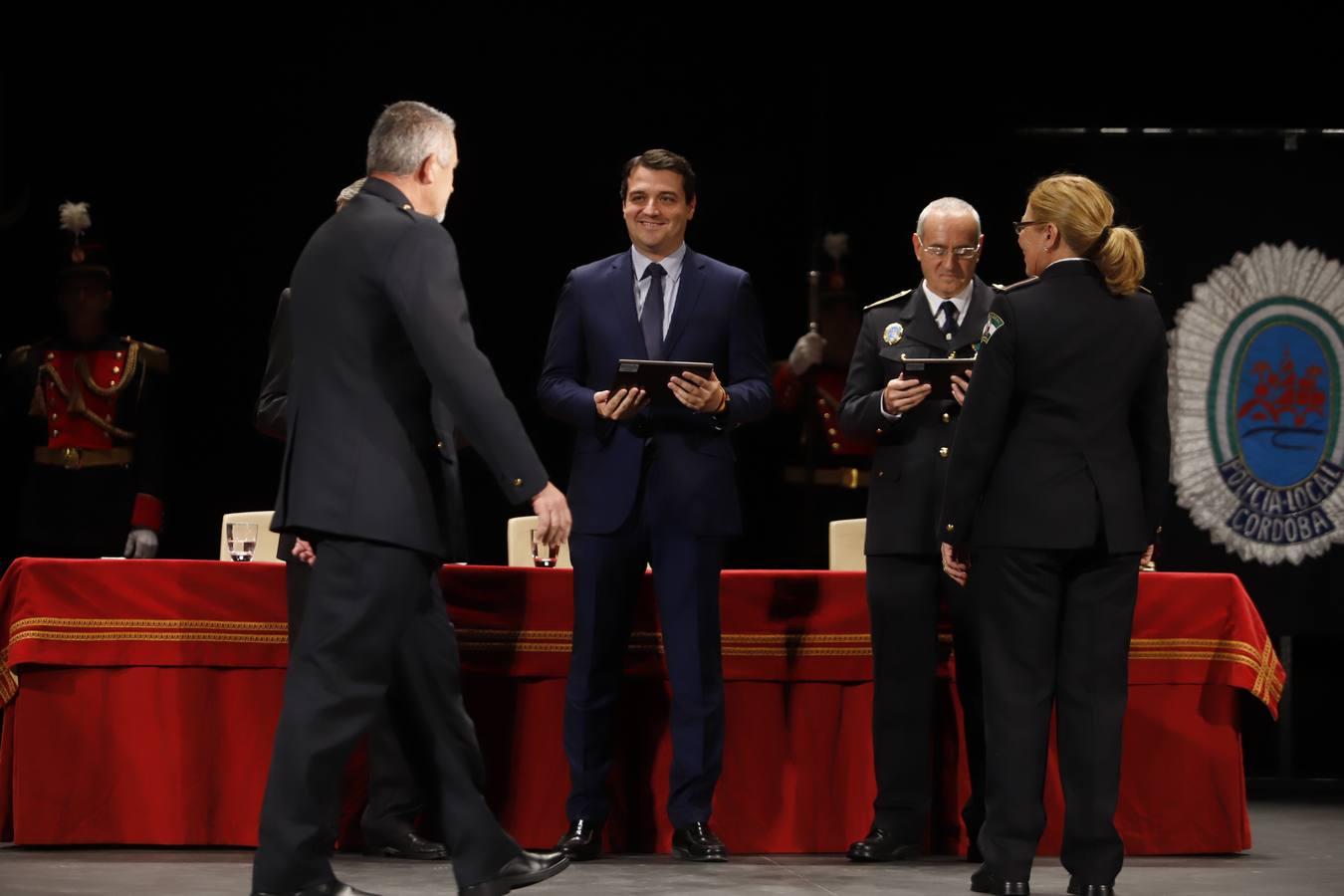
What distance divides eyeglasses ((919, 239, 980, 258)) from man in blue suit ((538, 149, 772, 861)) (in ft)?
1.49

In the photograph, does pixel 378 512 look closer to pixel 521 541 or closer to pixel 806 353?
pixel 521 541

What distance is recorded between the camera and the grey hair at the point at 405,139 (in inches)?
132

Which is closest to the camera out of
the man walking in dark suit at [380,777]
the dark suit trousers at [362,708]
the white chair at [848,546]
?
the dark suit trousers at [362,708]

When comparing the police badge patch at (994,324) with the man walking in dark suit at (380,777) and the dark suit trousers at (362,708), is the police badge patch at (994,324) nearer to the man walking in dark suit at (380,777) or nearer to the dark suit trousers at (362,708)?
the dark suit trousers at (362,708)

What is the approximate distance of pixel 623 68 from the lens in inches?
270

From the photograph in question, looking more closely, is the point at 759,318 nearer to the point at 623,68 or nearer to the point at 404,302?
the point at 404,302

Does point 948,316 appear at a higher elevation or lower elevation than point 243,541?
higher

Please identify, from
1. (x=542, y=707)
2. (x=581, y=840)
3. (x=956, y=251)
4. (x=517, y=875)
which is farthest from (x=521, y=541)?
(x=517, y=875)

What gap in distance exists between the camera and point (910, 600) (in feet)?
14.0

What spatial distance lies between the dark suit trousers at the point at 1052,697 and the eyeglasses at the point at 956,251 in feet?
3.04

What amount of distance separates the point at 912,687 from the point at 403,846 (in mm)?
1265

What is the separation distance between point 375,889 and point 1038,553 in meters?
1.54

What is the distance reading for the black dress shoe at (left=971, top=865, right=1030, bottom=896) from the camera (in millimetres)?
3650

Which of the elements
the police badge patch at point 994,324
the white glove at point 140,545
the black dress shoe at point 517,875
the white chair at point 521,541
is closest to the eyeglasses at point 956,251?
the police badge patch at point 994,324
